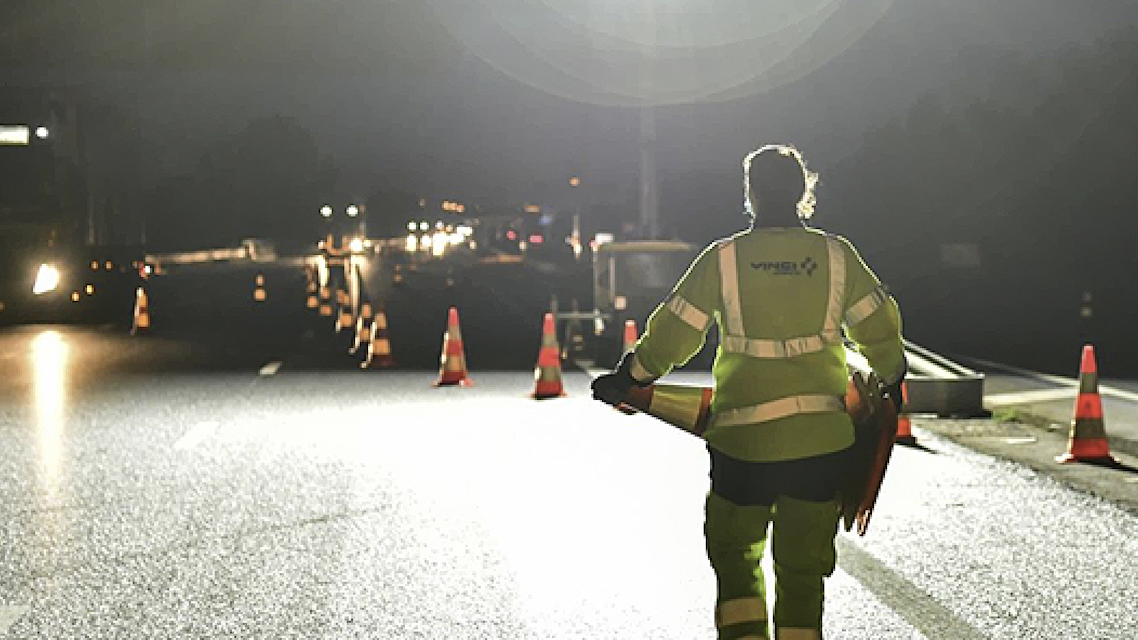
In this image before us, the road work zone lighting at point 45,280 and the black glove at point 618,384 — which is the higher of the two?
the black glove at point 618,384

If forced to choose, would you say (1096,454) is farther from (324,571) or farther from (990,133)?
(990,133)

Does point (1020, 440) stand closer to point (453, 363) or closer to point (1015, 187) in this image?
point (453, 363)

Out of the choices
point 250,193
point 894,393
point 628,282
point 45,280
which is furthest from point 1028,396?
point 250,193

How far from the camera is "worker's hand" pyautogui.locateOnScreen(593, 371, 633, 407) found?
213 inches

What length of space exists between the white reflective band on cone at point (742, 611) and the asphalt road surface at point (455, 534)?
3.86 feet

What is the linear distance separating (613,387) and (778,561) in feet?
2.45

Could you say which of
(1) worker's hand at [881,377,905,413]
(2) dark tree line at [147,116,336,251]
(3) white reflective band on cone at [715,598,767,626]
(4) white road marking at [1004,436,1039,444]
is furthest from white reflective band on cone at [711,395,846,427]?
(2) dark tree line at [147,116,336,251]

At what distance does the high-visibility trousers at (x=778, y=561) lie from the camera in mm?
5203

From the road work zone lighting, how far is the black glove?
2861 cm

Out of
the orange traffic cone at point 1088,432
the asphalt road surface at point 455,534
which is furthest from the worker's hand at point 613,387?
the orange traffic cone at point 1088,432

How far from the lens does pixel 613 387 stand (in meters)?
5.42

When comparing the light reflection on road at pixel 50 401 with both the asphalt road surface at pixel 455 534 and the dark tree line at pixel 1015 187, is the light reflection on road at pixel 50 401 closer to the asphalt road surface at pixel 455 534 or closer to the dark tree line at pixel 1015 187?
the asphalt road surface at pixel 455 534

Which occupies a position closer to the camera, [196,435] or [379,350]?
[196,435]

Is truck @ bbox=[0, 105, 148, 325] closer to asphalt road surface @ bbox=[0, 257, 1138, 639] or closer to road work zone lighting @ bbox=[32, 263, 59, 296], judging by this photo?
road work zone lighting @ bbox=[32, 263, 59, 296]
